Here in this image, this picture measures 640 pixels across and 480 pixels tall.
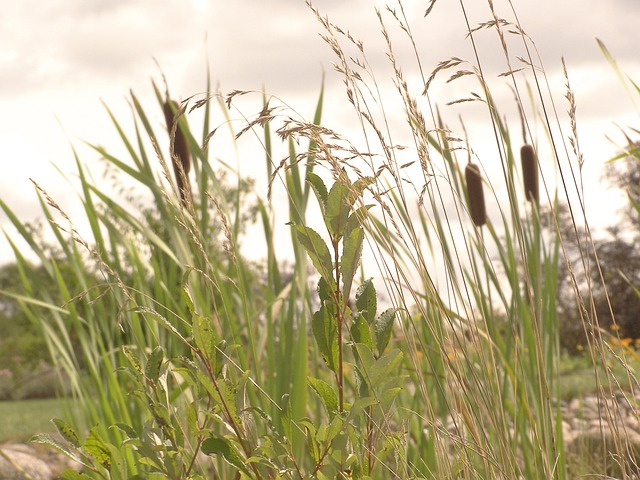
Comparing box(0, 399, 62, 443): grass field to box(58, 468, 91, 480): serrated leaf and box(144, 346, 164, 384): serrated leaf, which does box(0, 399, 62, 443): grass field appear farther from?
box(144, 346, 164, 384): serrated leaf

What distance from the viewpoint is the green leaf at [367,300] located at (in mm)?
1098

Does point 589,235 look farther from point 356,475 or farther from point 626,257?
point 626,257

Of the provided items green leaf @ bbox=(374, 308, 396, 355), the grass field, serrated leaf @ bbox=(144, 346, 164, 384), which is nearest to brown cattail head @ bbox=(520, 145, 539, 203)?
green leaf @ bbox=(374, 308, 396, 355)

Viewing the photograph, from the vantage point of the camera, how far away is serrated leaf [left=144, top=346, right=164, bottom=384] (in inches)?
43.0

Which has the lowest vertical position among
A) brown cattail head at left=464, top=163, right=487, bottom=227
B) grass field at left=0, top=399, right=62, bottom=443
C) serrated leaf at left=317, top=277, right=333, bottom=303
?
grass field at left=0, top=399, right=62, bottom=443

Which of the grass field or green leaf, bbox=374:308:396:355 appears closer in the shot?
green leaf, bbox=374:308:396:355

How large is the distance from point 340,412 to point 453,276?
0.33 meters

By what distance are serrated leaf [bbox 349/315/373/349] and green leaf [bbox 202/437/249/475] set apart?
22cm

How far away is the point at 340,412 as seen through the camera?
104cm

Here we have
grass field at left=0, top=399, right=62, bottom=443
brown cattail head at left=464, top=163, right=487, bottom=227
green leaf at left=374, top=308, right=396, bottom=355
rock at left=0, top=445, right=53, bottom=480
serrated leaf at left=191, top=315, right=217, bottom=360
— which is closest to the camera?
serrated leaf at left=191, top=315, right=217, bottom=360

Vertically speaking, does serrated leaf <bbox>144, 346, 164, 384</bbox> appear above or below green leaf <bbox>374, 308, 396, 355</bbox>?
above

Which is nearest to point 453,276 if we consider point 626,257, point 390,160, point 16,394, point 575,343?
point 390,160

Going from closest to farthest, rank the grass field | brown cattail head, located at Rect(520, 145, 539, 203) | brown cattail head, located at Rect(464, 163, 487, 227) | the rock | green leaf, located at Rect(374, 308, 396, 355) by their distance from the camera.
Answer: green leaf, located at Rect(374, 308, 396, 355) → brown cattail head, located at Rect(464, 163, 487, 227) → brown cattail head, located at Rect(520, 145, 539, 203) → the rock → the grass field

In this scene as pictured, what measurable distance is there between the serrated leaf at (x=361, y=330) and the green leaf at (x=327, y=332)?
3 cm
